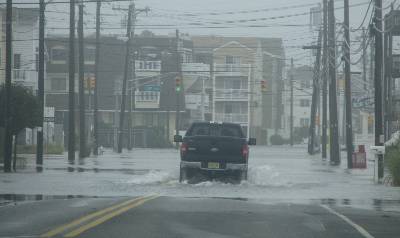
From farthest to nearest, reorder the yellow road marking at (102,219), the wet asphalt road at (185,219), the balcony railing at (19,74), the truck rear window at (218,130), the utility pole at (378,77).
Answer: the balcony railing at (19,74) < the utility pole at (378,77) < the truck rear window at (218,130) < the wet asphalt road at (185,219) < the yellow road marking at (102,219)

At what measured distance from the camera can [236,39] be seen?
126 meters

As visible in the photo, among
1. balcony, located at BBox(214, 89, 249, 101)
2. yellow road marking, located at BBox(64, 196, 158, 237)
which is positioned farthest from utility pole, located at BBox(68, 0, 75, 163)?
balcony, located at BBox(214, 89, 249, 101)

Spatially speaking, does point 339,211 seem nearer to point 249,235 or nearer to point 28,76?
point 249,235

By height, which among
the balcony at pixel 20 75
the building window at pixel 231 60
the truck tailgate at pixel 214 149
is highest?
the building window at pixel 231 60

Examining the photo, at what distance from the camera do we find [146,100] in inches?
4040

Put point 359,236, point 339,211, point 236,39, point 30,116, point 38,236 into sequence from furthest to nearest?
1. point 236,39
2. point 30,116
3. point 339,211
4. point 359,236
5. point 38,236

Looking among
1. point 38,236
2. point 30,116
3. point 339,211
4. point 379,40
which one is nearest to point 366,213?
point 339,211

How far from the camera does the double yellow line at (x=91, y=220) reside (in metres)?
13.8

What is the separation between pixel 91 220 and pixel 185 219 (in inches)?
66.8

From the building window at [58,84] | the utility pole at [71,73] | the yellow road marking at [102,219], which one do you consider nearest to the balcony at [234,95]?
the building window at [58,84]

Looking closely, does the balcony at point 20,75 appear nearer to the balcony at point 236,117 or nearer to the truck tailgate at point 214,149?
the balcony at point 236,117

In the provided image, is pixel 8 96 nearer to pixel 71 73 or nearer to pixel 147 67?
pixel 71 73

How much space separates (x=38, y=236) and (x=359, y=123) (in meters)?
117

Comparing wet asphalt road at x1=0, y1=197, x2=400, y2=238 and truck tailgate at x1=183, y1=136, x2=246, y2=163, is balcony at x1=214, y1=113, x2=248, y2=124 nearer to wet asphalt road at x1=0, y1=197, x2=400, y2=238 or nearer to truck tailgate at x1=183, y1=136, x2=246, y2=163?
truck tailgate at x1=183, y1=136, x2=246, y2=163
